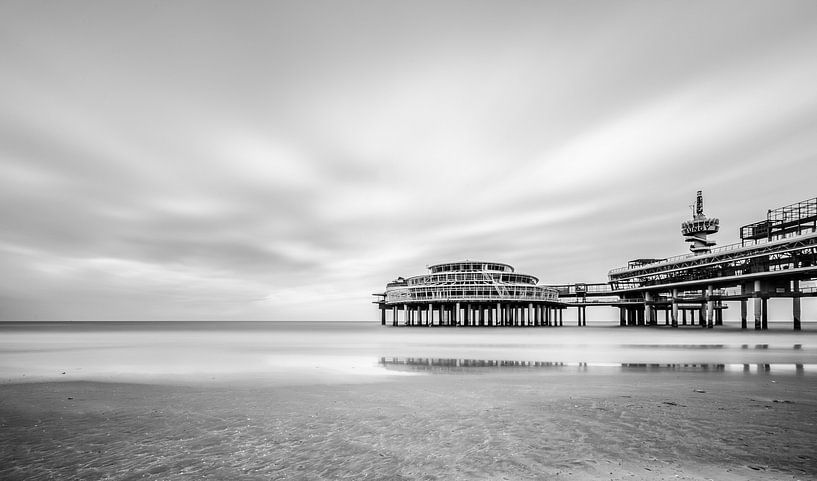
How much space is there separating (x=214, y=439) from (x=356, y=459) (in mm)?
3283

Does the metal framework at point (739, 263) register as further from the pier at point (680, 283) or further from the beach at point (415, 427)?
the beach at point (415, 427)

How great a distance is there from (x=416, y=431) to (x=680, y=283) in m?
95.4

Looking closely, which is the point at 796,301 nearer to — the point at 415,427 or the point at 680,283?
the point at 680,283

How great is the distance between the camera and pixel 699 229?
117188 millimetres

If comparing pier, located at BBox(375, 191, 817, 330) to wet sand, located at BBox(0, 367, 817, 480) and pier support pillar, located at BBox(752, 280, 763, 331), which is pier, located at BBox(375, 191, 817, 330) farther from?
wet sand, located at BBox(0, 367, 817, 480)

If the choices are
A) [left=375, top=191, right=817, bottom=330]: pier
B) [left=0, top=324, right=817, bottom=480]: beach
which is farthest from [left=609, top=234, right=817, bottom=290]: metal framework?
[left=0, top=324, right=817, bottom=480]: beach

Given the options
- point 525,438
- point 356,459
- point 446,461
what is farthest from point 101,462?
point 525,438

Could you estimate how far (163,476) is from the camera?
24.6 feet

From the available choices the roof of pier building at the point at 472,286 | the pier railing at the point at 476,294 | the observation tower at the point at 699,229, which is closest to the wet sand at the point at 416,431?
the pier railing at the point at 476,294

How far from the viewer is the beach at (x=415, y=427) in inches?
308

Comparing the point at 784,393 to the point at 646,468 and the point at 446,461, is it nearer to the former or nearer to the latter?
the point at 646,468

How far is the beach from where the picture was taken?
7812 mm

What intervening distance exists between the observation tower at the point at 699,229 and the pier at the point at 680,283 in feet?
0.69

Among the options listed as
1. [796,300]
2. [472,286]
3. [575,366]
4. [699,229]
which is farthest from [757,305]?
[575,366]
